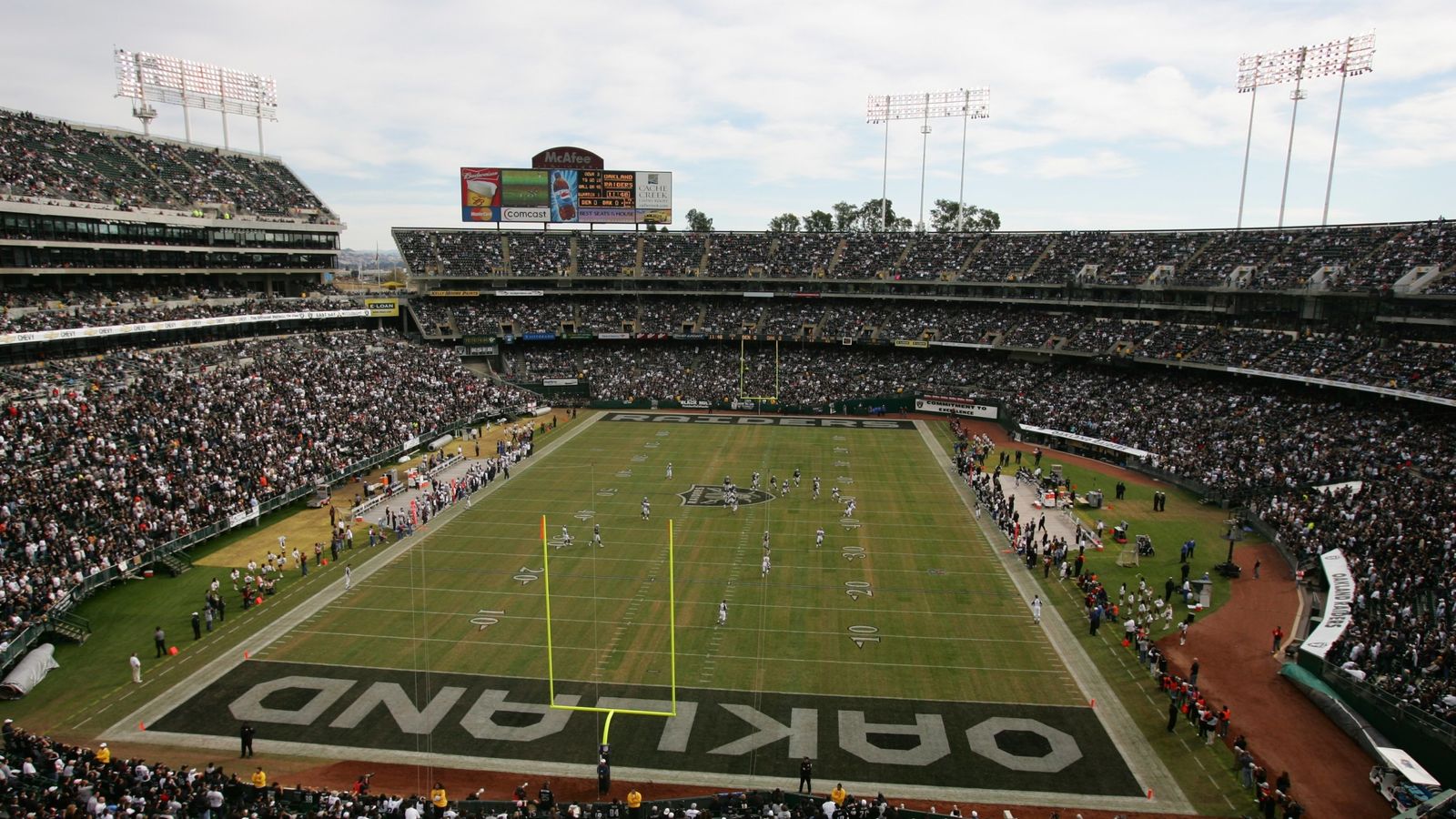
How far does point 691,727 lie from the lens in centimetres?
2005

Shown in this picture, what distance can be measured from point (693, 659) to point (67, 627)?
59.5 ft

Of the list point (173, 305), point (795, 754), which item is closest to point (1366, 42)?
point (795, 754)

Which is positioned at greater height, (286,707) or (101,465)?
(101,465)

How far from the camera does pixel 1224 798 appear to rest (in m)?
17.6

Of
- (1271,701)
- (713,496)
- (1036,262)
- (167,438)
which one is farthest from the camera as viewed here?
(1036,262)

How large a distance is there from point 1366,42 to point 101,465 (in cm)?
6754

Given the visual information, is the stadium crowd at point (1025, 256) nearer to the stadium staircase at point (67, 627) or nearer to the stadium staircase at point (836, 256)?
the stadium staircase at point (836, 256)

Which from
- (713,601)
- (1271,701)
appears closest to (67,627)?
(713,601)

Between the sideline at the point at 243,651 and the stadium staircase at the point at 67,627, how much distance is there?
4.63 metres

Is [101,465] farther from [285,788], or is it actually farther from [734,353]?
[734,353]

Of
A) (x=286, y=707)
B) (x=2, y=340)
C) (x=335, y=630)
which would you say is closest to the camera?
(x=286, y=707)

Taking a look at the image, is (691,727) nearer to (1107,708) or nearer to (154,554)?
(1107,708)

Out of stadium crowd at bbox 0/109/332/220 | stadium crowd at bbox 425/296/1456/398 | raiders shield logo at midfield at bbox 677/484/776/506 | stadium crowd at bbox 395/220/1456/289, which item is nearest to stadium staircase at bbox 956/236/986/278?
stadium crowd at bbox 395/220/1456/289

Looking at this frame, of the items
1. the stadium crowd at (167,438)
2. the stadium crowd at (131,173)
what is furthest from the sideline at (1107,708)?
the stadium crowd at (131,173)
